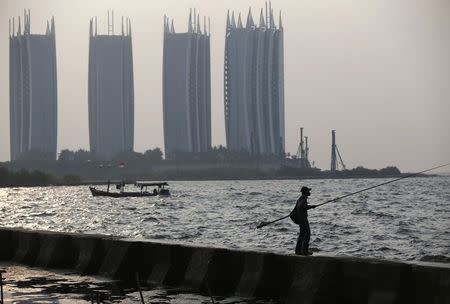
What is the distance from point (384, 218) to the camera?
207ft

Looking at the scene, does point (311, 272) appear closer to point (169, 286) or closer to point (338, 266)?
point (338, 266)

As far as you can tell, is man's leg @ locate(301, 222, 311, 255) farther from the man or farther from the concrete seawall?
the concrete seawall

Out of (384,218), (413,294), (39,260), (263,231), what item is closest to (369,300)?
(413,294)

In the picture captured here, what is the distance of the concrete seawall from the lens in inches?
528

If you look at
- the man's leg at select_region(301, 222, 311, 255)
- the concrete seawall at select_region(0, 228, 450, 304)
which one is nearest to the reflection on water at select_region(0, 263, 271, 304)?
the concrete seawall at select_region(0, 228, 450, 304)

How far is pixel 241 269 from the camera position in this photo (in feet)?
55.3

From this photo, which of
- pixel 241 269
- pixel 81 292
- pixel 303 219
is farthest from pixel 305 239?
pixel 81 292

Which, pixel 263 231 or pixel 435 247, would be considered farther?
pixel 263 231

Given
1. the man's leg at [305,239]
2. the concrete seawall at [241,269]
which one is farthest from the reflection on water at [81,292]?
the man's leg at [305,239]

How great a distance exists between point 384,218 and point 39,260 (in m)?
43.9

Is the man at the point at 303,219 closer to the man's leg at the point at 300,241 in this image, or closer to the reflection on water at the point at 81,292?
the man's leg at the point at 300,241

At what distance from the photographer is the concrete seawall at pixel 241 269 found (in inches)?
528

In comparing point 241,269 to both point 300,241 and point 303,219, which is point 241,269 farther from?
point 303,219

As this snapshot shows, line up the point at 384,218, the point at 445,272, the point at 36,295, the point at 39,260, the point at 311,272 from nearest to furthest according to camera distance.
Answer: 1. the point at 445,272
2. the point at 311,272
3. the point at 36,295
4. the point at 39,260
5. the point at 384,218
